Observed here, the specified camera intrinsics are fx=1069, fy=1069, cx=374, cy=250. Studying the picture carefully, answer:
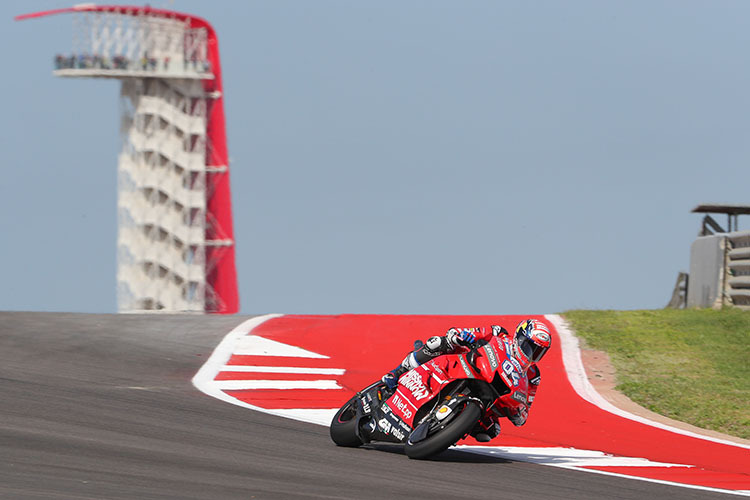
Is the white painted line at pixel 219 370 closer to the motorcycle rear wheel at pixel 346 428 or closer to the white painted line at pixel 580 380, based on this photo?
the motorcycle rear wheel at pixel 346 428

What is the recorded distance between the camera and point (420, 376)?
8992 millimetres

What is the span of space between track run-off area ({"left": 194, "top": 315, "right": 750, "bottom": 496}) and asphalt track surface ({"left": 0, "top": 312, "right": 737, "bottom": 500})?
74 centimetres

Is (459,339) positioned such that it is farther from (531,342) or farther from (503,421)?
(503,421)

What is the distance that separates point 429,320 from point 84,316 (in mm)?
6418

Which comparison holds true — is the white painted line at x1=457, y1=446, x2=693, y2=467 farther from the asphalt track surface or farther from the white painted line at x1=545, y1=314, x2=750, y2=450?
the white painted line at x1=545, y1=314, x2=750, y2=450

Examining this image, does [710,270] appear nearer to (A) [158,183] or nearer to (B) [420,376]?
(B) [420,376]

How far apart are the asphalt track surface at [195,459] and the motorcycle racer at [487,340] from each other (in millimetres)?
329

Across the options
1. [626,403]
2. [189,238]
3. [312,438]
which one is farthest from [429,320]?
[189,238]

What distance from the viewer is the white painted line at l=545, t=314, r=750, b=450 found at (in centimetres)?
1177

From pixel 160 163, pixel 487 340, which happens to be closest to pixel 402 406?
pixel 487 340

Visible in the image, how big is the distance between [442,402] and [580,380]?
252 inches

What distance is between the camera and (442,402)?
8797mm

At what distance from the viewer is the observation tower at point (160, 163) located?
52.7m

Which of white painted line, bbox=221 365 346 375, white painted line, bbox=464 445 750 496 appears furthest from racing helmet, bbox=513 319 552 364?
white painted line, bbox=221 365 346 375
